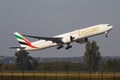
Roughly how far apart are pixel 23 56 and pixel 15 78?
70903 mm

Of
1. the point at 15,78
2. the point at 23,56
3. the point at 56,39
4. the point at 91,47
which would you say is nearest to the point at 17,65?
the point at 23,56

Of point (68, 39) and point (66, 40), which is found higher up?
point (68, 39)

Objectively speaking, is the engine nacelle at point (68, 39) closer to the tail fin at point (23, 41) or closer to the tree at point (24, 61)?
the tail fin at point (23, 41)

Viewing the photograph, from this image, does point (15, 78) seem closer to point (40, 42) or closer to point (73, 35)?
point (73, 35)

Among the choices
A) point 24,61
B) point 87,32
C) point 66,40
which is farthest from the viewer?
point 24,61

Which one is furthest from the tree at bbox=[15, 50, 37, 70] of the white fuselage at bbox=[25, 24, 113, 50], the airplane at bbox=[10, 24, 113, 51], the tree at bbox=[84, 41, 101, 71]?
the white fuselage at bbox=[25, 24, 113, 50]

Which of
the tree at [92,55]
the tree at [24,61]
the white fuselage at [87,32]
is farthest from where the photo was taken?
the tree at [92,55]

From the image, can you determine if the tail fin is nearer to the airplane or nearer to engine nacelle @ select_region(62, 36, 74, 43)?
the airplane

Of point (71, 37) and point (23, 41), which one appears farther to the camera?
point (23, 41)

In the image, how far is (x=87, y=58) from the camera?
472 feet

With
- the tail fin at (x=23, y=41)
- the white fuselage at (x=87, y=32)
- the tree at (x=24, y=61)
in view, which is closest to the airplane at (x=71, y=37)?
the white fuselage at (x=87, y=32)

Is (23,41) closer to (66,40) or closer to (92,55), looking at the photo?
(66,40)

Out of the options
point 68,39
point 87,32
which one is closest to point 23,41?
point 68,39

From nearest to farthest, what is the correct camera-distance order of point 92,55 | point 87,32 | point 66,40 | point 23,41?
point 87,32
point 66,40
point 23,41
point 92,55
